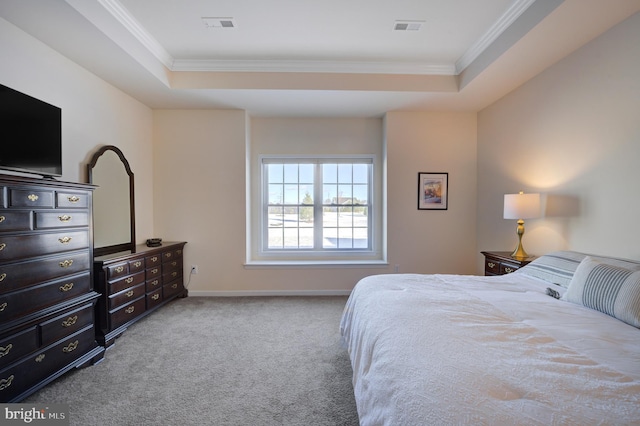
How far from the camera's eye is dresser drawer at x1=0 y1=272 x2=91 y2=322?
5.74 feet

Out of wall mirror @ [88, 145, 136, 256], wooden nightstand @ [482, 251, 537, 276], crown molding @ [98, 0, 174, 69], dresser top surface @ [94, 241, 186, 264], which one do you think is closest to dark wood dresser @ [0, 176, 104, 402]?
dresser top surface @ [94, 241, 186, 264]

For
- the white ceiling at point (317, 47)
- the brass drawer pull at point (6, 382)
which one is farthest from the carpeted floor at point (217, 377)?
the white ceiling at point (317, 47)

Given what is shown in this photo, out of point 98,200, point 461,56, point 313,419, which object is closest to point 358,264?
point 313,419

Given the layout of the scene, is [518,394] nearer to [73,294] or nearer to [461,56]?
[73,294]

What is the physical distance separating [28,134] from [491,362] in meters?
3.22

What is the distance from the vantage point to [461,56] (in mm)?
3297

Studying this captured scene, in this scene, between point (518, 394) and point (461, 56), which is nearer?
point (518, 394)

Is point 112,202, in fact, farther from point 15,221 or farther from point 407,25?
point 407,25

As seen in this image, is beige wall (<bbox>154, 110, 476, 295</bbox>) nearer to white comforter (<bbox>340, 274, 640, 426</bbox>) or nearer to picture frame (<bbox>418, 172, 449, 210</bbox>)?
picture frame (<bbox>418, 172, 449, 210</bbox>)

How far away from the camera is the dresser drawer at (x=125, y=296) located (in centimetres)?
270

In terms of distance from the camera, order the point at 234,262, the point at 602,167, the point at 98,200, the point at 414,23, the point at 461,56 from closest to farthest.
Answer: the point at 602,167, the point at 414,23, the point at 98,200, the point at 461,56, the point at 234,262

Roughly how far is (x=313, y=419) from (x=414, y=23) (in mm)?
3321

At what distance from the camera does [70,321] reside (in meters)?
2.17

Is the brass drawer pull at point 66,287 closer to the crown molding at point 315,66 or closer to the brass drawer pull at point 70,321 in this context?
the brass drawer pull at point 70,321
